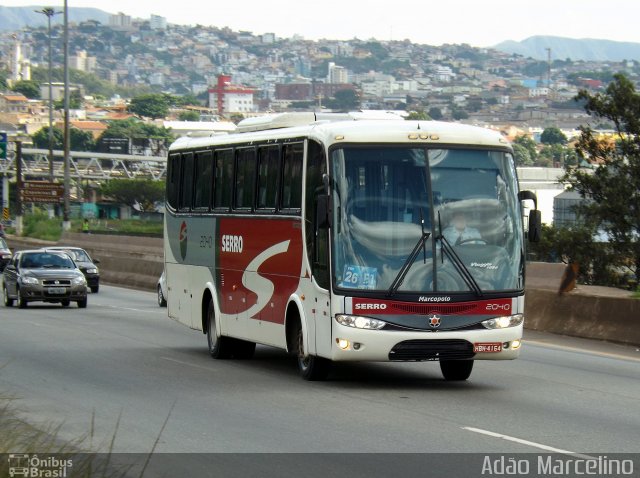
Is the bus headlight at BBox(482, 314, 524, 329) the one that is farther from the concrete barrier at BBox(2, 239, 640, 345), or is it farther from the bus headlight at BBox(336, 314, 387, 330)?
the concrete barrier at BBox(2, 239, 640, 345)

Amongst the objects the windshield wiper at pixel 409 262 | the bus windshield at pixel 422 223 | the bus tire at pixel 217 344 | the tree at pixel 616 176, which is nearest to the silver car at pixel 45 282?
the bus tire at pixel 217 344

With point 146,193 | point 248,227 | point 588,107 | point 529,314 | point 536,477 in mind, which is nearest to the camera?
point 536,477

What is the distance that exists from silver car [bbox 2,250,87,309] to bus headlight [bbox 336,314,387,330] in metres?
19.0

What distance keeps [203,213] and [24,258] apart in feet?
48.9

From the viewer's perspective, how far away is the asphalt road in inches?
484

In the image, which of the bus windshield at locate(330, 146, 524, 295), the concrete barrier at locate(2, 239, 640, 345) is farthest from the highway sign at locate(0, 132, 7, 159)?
the bus windshield at locate(330, 146, 524, 295)

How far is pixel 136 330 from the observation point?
86.0 feet

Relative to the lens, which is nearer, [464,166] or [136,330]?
[464,166]

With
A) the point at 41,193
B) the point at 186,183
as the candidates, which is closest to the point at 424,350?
the point at 186,183

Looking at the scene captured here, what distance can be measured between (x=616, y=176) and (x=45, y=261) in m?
23.0

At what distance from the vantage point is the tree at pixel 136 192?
16400 centimetres

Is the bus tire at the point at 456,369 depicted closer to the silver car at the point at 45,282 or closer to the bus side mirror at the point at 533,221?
the bus side mirror at the point at 533,221

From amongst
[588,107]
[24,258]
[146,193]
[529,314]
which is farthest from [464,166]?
[146,193]

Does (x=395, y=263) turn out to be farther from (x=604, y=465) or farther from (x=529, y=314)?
(x=529, y=314)
